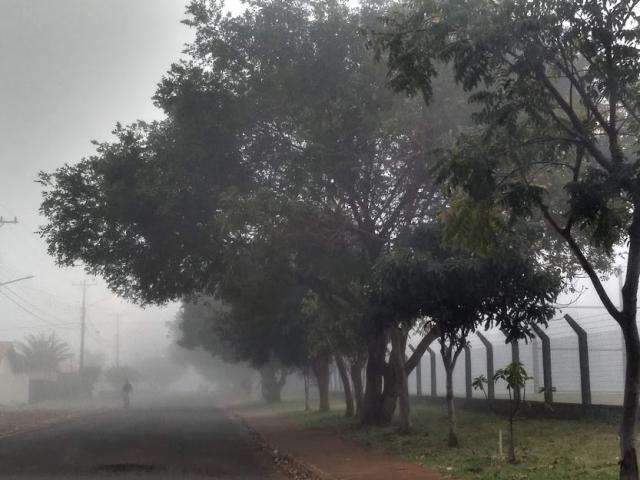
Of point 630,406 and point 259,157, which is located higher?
point 259,157

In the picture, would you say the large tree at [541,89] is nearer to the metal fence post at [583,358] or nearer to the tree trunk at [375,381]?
the metal fence post at [583,358]

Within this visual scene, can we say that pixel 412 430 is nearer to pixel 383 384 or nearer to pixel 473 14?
pixel 383 384

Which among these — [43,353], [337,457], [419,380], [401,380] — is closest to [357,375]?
[419,380]

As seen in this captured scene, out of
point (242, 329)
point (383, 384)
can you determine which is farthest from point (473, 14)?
point (242, 329)

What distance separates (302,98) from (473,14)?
38.0 feet

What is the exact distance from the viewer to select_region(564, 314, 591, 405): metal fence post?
21.4 meters

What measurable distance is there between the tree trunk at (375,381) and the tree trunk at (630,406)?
16320 millimetres

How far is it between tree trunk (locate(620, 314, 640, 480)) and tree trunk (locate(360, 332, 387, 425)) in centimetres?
1632

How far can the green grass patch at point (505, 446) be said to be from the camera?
545 inches

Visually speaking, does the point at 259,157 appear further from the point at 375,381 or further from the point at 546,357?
the point at 546,357

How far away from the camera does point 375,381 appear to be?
1057 inches

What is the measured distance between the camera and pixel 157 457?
18.6 metres

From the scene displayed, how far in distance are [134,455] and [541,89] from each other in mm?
12655

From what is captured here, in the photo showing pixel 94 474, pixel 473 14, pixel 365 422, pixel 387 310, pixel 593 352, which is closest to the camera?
pixel 473 14
